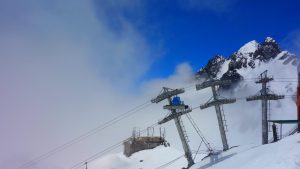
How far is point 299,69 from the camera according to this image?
149ft

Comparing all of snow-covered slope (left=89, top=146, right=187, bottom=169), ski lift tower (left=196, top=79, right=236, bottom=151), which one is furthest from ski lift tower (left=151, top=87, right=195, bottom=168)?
snow-covered slope (left=89, top=146, right=187, bottom=169)

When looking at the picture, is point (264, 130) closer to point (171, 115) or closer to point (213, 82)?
point (213, 82)

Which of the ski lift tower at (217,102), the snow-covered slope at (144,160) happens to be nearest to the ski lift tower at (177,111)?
the ski lift tower at (217,102)

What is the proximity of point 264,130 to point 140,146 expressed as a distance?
37980 millimetres

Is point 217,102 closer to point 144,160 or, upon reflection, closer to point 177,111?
point 177,111

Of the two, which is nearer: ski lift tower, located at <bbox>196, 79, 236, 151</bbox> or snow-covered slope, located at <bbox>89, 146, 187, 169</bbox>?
ski lift tower, located at <bbox>196, 79, 236, 151</bbox>

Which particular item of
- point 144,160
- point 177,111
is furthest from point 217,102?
point 144,160

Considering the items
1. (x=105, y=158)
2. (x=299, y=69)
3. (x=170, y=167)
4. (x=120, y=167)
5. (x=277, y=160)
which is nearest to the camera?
(x=277, y=160)

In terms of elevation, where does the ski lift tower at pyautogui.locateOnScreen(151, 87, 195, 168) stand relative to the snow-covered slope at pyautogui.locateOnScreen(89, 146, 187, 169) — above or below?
above

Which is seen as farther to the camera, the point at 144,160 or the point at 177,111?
the point at 144,160

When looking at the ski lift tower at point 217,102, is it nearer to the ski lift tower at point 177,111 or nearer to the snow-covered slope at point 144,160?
the ski lift tower at point 177,111

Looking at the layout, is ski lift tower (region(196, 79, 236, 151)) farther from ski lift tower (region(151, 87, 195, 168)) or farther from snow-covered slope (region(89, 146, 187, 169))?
snow-covered slope (region(89, 146, 187, 169))

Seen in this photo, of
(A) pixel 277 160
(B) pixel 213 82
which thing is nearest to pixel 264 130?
(B) pixel 213 82

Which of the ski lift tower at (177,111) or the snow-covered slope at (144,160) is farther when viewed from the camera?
the snow-covered slope at (144,160)
